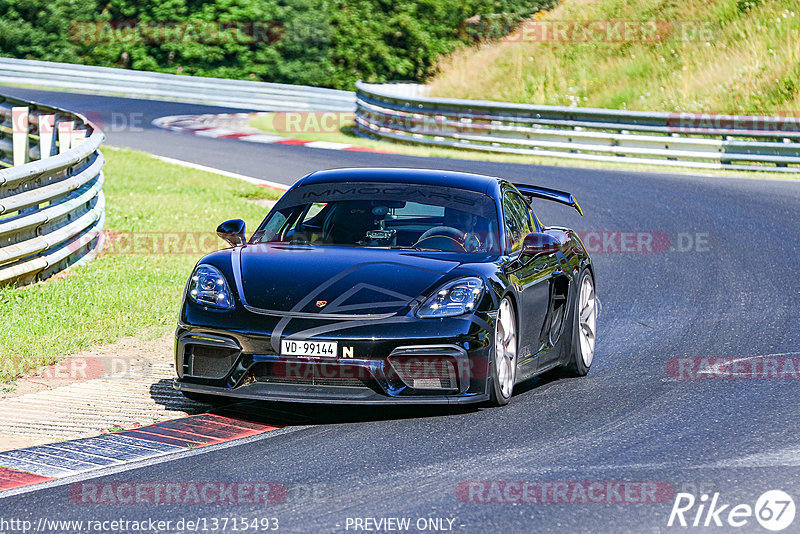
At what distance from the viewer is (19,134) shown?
56.9 ft

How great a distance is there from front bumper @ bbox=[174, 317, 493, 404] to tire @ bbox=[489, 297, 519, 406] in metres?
0.13

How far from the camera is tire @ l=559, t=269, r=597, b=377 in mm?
8477

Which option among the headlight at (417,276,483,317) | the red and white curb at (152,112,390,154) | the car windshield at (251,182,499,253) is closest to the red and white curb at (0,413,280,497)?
the headlight at (417,276,483,317)

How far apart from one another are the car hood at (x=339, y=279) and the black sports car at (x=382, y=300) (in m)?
0.01

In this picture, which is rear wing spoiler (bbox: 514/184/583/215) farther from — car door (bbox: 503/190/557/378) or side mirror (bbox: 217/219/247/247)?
side mirror (bbox: 217/219/247/247)

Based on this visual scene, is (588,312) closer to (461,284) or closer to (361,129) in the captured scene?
(461,284)

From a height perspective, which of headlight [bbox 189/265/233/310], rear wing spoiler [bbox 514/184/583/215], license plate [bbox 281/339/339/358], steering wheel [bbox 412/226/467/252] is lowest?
license plate [bbox 281/339/339/358]

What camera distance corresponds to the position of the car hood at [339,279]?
692 cm

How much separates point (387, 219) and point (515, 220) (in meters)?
0.94

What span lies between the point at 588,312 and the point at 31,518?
4857 millimetres

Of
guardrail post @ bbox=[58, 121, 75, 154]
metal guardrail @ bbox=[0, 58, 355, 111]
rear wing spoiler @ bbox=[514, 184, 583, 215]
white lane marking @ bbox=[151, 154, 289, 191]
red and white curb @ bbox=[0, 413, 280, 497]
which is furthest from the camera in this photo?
metal guardrail @ bbox=[0, 58, 355, 111]

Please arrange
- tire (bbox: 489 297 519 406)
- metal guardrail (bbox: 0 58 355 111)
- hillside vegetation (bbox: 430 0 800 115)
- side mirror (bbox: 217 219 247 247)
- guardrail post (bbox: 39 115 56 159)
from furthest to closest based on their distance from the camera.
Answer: metal guardrail (bbox: 0 58 355 111)
hillside vegetation (bbox: 430 0 800 115)
guardrail post (bbox: 39 115 56 159)
side mirror (bbox: 217 219 247 247)
tire (bbox: 489 297 519 406)

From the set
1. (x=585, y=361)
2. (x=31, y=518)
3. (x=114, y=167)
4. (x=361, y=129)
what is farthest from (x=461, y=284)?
(x=361, y=129)

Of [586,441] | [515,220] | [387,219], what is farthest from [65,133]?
[586,441]
